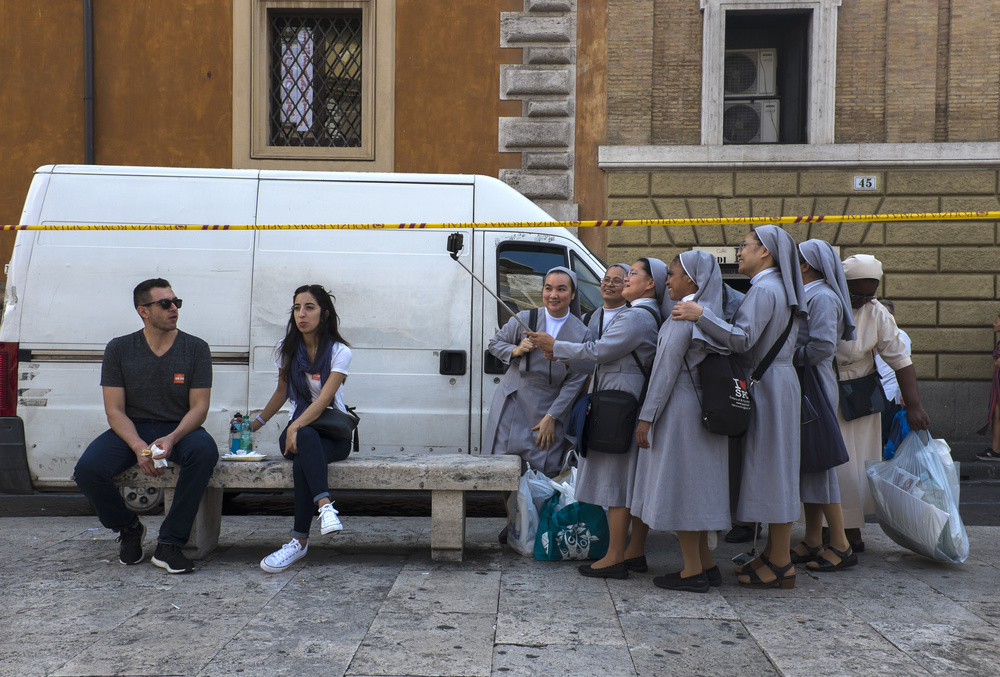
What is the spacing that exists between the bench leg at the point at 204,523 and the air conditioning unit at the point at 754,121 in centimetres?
949

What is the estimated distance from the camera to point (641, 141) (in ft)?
38.4

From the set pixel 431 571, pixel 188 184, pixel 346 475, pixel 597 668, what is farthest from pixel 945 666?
pixel 188 184

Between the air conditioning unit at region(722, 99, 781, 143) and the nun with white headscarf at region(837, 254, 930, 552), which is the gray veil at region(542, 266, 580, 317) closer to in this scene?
the nun with white headscarf at region(837, 254, 930, 552)

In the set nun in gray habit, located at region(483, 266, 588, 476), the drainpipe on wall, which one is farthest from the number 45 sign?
the drainpipe on wall

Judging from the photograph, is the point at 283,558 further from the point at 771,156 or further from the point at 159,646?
the point at 771,156

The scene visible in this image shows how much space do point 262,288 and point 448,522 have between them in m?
2.34

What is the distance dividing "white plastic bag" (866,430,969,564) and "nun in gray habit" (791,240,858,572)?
0.27 m

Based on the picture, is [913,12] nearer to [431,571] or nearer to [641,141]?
[641,141]

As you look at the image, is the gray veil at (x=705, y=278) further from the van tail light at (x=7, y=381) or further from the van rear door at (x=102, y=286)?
the van tail light at (x=7, y=381)

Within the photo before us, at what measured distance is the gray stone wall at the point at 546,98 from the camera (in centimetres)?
1166

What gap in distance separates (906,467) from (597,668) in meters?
2.55

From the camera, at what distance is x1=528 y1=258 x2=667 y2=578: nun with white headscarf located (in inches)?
178

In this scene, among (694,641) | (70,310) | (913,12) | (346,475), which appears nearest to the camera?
(694,641)

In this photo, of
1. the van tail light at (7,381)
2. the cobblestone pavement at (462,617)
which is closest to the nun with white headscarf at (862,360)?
the cobblestone pavement at (462,617)
